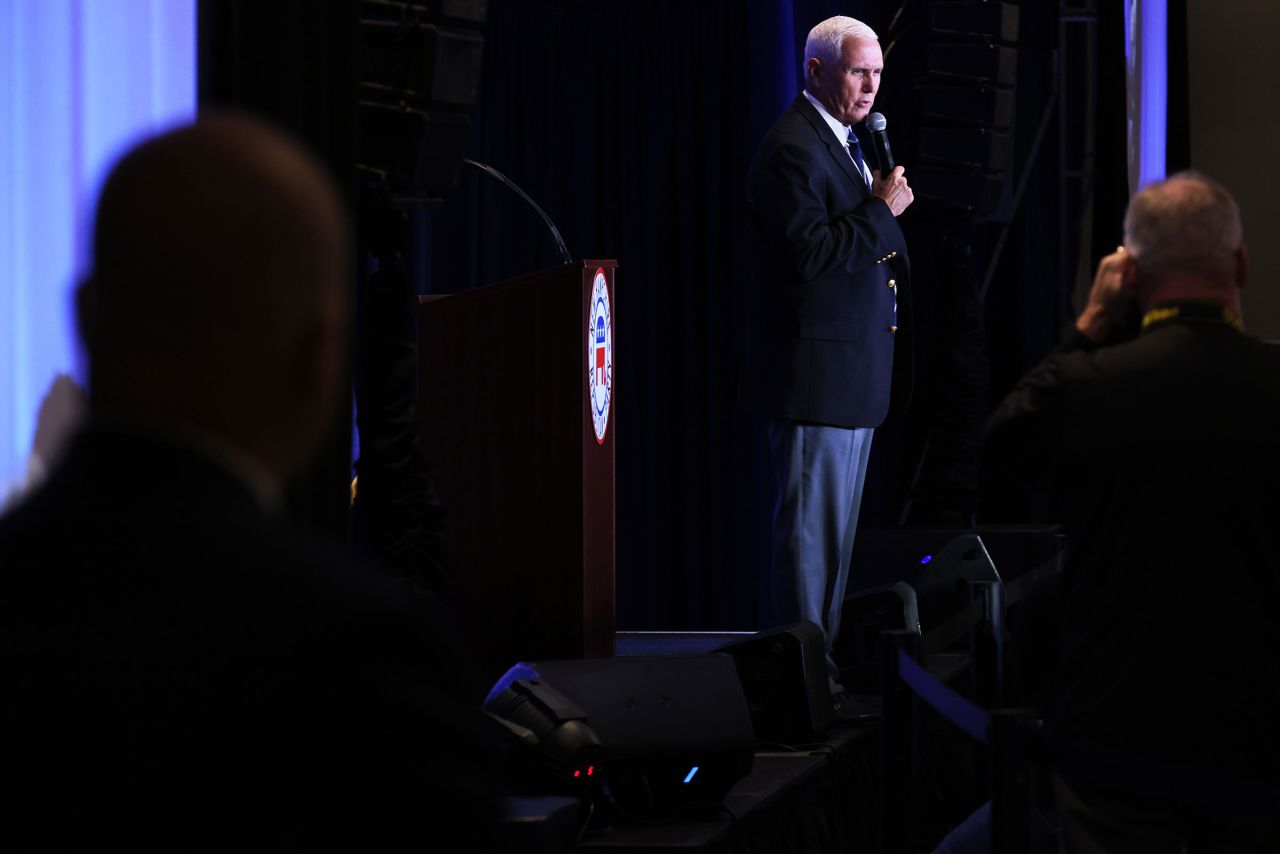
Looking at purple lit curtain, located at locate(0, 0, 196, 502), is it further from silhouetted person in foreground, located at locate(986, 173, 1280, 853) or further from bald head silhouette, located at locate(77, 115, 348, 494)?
bald head silhouette, located at locate(77, 115, 348, 494)

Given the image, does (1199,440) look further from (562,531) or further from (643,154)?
(643,154)

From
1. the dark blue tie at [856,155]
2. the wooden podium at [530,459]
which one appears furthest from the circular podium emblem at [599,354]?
the dark blue tie at [856,155]

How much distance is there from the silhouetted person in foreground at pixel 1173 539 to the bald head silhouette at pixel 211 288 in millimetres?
1353

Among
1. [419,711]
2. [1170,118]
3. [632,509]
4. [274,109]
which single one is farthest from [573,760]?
[632,509]

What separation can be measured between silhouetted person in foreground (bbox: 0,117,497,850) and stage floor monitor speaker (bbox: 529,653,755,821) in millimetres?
2144

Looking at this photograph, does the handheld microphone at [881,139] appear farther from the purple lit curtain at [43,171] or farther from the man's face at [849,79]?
the purple lit curtain at [43,171]

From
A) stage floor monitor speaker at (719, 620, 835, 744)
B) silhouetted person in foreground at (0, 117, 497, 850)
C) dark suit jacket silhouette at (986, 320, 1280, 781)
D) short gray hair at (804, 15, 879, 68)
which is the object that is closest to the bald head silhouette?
silhouetted person in foreground at (0, 117, 497, 850)

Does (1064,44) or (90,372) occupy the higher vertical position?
(1064,44)

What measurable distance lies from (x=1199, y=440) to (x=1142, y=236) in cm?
30

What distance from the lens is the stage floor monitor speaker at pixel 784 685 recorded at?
11.8 ft

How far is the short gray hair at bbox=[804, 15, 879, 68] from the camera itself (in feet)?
12.9

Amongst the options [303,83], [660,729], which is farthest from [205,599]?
[660,729]

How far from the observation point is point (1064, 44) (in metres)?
Answer: 6.06

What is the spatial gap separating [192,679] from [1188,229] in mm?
1672
